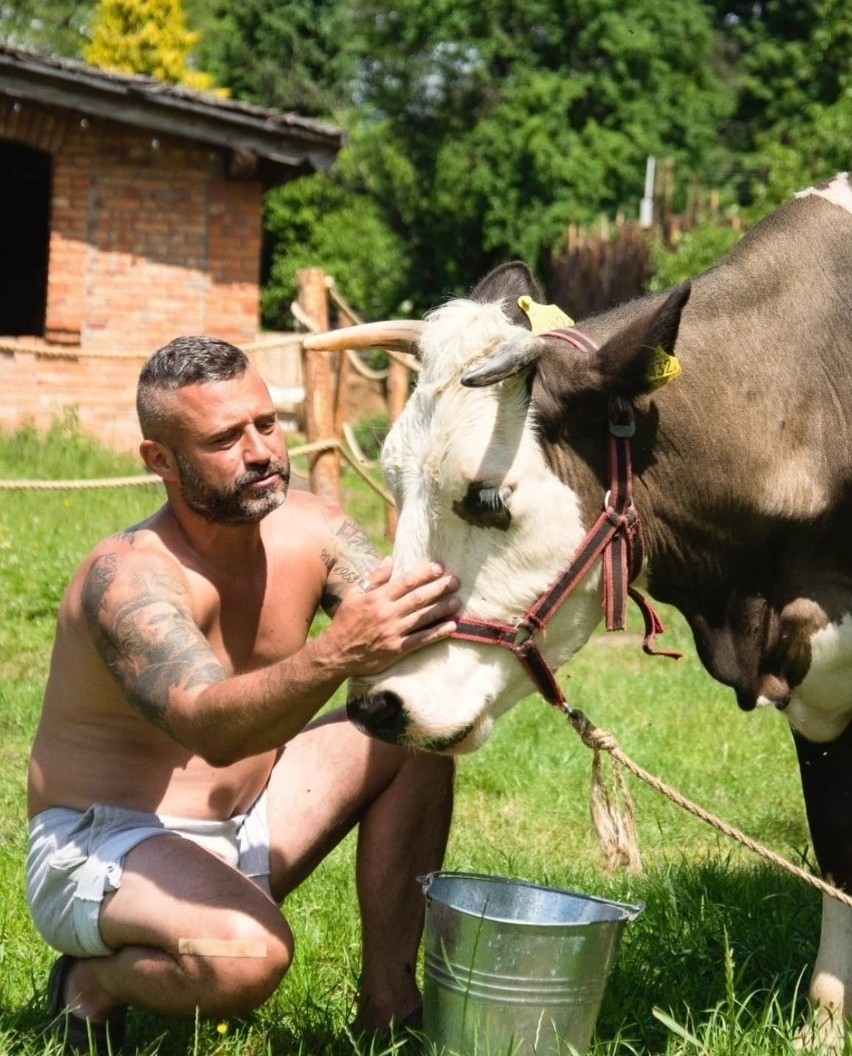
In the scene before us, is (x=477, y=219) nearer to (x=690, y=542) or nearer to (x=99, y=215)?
(x=99, y=215)

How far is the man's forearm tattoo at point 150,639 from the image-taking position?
3001 mm

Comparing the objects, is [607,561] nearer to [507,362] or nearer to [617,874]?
[507,362]

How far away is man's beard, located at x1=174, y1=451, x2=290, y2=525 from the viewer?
329 cm

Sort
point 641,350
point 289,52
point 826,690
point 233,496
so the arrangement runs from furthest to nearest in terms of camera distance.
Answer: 1. point 289,52
2. point 826,690
3. point 233,496
4. point 641,350

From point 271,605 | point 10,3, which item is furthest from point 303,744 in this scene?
point 10,3

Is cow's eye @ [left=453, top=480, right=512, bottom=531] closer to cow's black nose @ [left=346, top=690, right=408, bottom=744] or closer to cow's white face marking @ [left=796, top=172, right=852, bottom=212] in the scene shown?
cow's black nose @ [left=346, top=690, right=408, bottom=744]

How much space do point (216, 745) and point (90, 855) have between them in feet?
1.59

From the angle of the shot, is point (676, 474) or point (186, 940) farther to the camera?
point (676, 474)

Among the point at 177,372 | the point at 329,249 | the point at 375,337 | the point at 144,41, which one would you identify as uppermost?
the point at 144,41

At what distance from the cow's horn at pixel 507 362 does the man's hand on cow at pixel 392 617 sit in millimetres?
386

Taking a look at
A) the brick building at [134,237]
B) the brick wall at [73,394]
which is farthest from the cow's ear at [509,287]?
the brick wall at [73,394]

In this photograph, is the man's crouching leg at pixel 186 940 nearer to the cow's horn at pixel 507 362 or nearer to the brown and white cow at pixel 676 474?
the brown and white cow at pixel 676 474

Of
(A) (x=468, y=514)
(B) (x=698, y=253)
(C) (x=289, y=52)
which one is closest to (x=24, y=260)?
(B) (x=698, y=253)

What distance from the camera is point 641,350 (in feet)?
9.88
